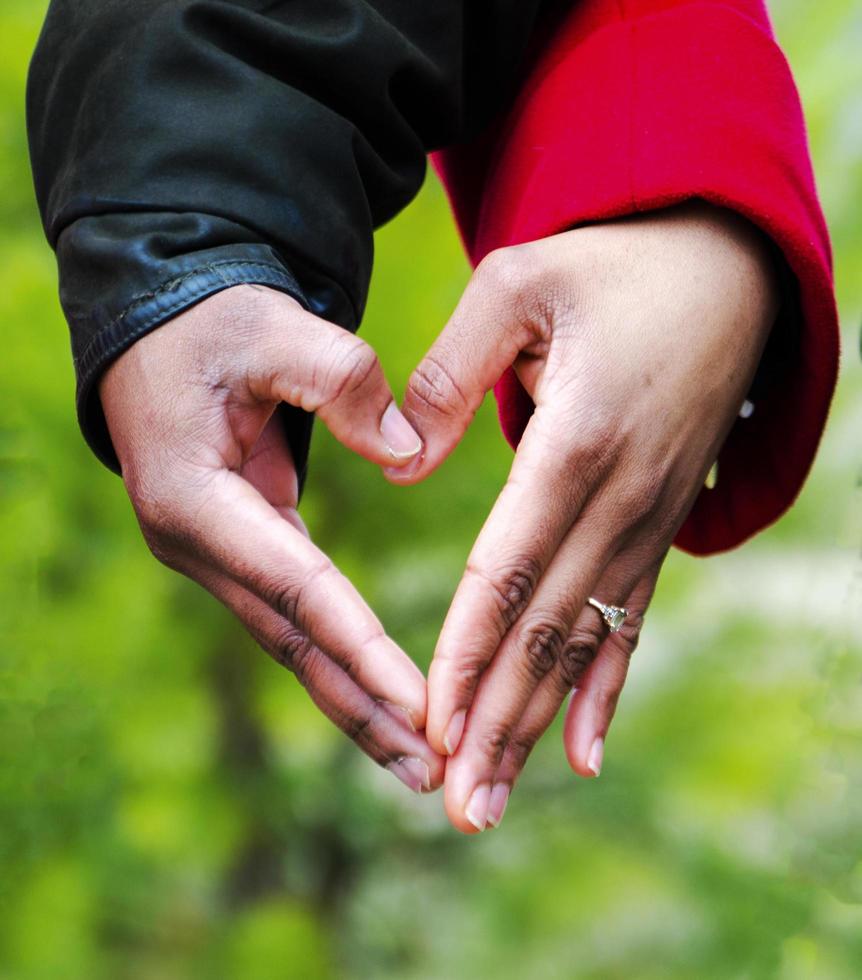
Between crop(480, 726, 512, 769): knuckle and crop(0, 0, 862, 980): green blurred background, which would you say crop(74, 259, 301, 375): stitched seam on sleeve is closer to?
crop(480, 726, 512, 769): knuckle

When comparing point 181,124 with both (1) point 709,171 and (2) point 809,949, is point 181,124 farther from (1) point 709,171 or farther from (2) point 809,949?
(2) point 809,949

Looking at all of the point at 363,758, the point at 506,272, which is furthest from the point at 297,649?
the point at 363,758

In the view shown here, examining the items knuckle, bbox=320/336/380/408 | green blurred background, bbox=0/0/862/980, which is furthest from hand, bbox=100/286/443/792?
green blurred background, bbox=0/0/862/980

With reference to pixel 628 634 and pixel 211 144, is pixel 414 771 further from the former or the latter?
pixel 211 144

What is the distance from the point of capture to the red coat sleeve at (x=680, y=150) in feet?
1.11

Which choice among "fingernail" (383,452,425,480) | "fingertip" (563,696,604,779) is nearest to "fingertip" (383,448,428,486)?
"fingernail" (383,452,425,480)

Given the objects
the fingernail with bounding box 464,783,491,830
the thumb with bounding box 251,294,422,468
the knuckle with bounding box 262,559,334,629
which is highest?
the thumb with bounding box 251,294,422,468

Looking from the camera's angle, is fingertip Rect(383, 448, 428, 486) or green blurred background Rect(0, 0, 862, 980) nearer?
fingertip Rect(383, 448, 428, 486)

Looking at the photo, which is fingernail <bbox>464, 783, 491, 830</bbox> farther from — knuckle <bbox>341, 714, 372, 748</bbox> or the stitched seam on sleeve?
the stitched seam on sleeve

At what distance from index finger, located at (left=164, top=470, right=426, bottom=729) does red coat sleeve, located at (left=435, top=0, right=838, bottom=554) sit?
10 cm

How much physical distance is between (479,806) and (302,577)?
92 mm

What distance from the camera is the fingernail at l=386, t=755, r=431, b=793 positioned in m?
0.34

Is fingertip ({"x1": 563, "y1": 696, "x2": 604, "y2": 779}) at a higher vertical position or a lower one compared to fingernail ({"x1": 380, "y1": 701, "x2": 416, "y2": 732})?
lower

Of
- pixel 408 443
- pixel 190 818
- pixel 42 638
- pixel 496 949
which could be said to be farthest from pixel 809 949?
pixel 408 443
